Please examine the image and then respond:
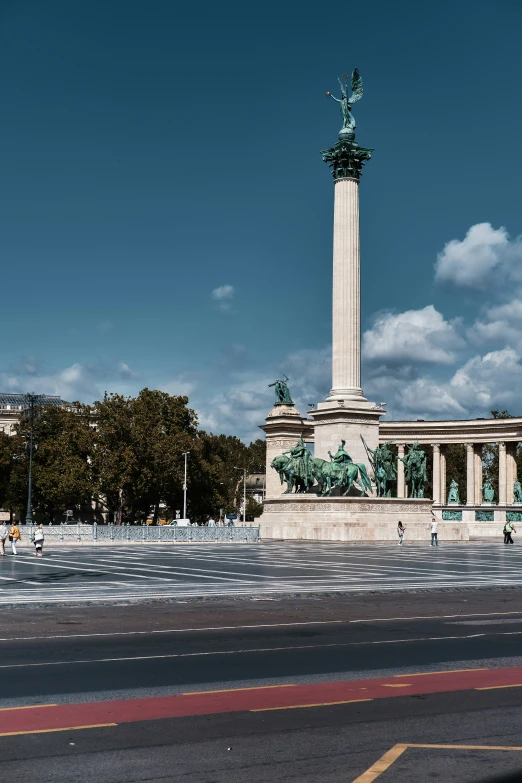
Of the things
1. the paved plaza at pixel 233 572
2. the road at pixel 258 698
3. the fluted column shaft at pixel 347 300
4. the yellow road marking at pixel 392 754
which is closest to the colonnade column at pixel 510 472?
the fluted column shaft at pixel 347 300

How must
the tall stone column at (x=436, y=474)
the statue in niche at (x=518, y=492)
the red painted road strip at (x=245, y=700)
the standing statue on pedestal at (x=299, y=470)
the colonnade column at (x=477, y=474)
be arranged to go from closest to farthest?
the red painted road strip at (x=245, y=700)
the standing statue on pedestal at (x=299, y=470)
the statue in niche at (x=518, y=492)
the colonnade column at (x=477, y=474)
the tall stone column at (x=436, y=474)

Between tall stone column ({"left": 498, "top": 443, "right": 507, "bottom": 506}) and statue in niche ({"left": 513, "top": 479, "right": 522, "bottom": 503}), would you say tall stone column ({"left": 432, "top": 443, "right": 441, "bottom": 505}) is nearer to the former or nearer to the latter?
tall stone column ({"left": 498, "top": 443, "right": 507, "bottom": 506})

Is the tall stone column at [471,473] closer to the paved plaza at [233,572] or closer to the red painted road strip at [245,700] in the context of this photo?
the paved plaza at [233,572]

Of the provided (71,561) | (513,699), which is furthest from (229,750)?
(71,561)

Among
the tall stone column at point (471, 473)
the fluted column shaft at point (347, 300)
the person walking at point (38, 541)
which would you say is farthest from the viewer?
the tall stone column at point (471, 473)

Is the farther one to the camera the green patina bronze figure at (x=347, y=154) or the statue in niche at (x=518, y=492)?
the statue in niche at (x=518, y=492)

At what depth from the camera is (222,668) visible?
13.3 m

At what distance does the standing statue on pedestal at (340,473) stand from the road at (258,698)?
41609mm

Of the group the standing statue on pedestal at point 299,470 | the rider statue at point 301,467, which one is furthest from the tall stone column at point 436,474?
the rider statue at point 301,467

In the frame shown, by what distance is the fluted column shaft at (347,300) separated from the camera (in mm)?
66188

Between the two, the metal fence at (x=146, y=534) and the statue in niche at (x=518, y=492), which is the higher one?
the statue in niche at (x=518, y=492)

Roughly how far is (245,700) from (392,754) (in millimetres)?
2649

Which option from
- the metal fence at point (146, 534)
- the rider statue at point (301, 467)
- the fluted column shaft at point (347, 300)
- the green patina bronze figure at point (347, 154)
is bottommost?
the metal fence at point (146, 534)

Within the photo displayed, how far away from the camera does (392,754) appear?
8.73 meters
